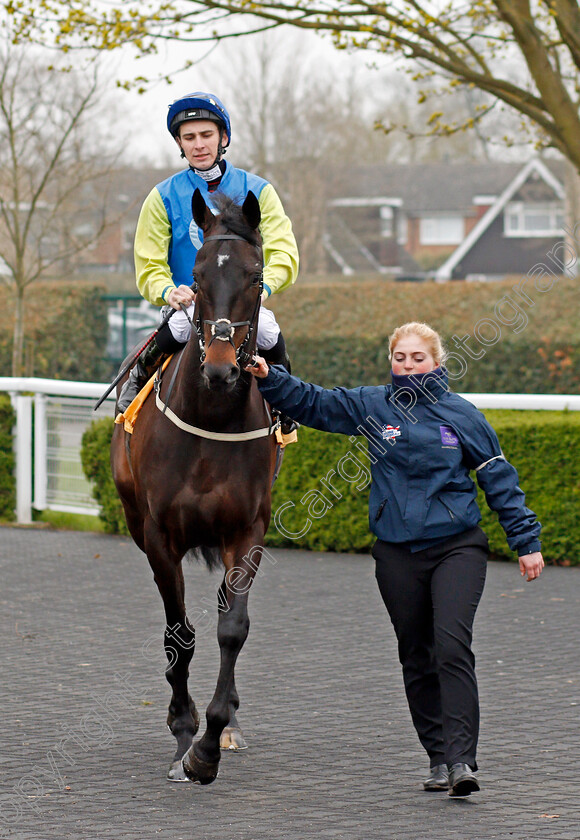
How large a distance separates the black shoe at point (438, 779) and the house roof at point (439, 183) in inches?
2073

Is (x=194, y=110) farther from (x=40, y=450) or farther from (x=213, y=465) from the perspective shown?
(x=40, y=450)

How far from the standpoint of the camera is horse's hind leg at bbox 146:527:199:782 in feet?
15.6

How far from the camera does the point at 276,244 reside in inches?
193

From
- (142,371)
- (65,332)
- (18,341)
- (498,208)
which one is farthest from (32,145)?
(498,208)

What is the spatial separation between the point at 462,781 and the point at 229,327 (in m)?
1.74

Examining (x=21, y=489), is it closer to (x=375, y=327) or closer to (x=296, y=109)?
(x=375, y=327)

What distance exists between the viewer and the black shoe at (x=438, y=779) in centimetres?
429

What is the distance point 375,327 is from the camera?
63.8 ft

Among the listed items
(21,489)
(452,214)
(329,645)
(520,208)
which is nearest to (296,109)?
(520,208)

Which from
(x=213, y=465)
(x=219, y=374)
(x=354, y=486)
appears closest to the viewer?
(x=219, y=374)

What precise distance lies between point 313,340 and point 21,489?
9.19 metres

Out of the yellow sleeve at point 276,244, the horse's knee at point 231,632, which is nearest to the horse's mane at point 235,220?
the yellow sleeve at point 276,244

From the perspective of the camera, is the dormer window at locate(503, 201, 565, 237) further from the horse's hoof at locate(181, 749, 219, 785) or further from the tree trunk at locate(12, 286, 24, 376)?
the horse's hoof at locate(181, 749, 219, 785)

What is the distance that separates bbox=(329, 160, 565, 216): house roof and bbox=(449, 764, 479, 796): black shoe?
52.9m
